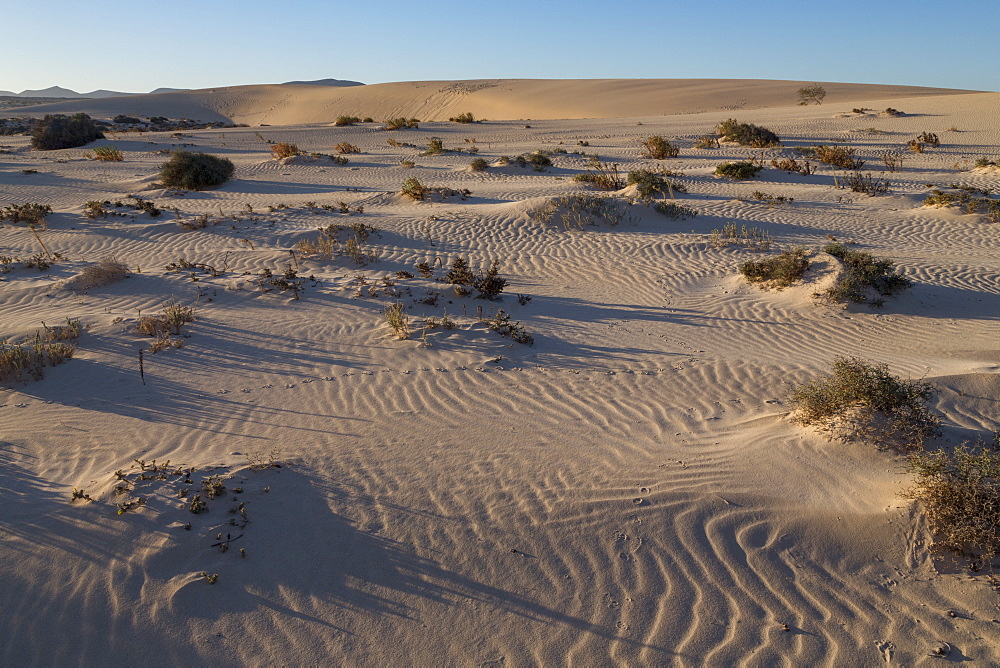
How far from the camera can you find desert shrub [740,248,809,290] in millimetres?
8445

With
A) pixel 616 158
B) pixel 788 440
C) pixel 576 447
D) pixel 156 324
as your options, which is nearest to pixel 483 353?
pixel 576 447

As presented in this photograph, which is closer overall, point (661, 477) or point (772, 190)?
point (661, 477)

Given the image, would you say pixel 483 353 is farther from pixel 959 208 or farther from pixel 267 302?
pixel 959 208

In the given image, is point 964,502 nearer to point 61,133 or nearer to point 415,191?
point 415,191

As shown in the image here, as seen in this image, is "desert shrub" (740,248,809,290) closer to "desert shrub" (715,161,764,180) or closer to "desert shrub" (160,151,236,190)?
"desert shrub" (715,161,764,180)

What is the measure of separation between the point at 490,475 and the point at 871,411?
3009 millimetres

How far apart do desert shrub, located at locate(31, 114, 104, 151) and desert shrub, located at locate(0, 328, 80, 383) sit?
80.7 ft

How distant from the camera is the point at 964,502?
3.38m

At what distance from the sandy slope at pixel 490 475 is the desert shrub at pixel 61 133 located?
2044 cm

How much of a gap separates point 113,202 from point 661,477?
610 inches

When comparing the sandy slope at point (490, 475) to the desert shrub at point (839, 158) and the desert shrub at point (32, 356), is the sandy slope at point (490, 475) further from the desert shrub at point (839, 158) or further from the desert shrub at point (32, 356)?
the desert shrub at point (839, 158)

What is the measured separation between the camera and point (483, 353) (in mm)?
6512

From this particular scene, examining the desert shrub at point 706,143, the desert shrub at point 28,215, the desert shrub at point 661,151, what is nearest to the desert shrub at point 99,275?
the desert shrub at point 28,215

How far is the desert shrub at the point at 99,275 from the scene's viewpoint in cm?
863
